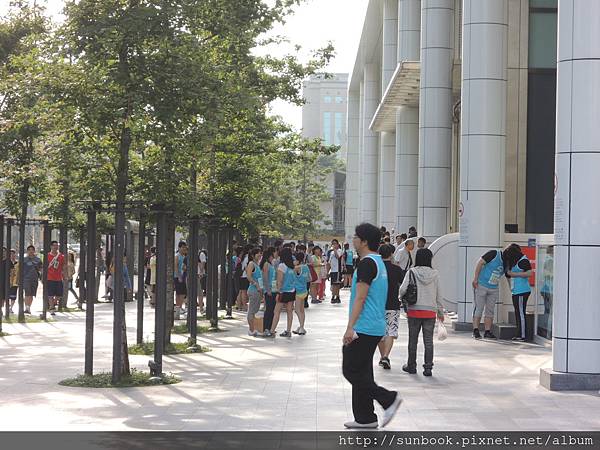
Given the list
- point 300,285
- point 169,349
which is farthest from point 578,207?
point 300,285

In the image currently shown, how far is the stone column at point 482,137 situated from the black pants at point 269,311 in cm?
389

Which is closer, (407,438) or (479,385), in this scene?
(407,438)

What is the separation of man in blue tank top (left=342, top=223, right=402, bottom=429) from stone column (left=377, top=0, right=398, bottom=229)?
35.5m

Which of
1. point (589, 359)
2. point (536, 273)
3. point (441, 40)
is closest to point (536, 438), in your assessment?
point (589, 359)

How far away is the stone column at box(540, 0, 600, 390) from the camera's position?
12.9 metres

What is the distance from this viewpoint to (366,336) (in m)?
9.45

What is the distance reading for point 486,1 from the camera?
845 inches

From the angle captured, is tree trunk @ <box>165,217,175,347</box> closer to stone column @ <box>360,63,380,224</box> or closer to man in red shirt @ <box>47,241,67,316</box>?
man in red shirt @ <box>47,241,67,316</box>

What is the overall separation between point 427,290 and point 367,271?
4921 mm

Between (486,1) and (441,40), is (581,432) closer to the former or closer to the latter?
(486,1)

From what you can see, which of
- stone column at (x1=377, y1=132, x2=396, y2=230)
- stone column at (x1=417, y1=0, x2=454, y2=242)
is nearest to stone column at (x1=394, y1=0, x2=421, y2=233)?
stone column at (x1=417, y1=0, x2=454, y2=242)

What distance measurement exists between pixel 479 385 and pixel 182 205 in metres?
5.09

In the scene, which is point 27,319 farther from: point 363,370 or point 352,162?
point 352,162

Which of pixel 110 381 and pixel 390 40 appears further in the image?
pixel 390 40
